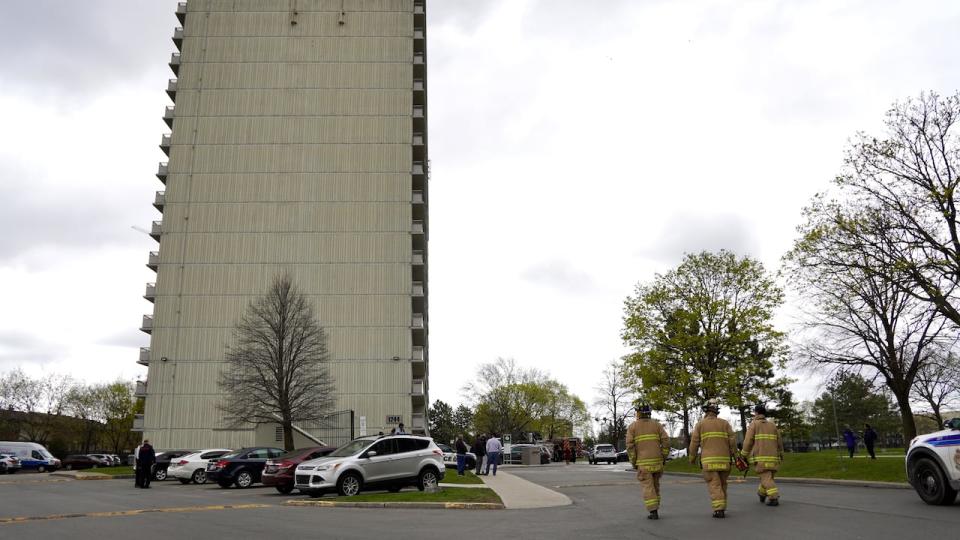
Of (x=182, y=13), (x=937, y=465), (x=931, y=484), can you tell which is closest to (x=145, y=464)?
(x=931, y=484)

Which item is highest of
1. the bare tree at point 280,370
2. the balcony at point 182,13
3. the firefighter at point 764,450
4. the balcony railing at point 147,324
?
the balcony at point 182,13

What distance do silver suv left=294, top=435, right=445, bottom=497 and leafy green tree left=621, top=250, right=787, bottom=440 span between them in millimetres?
21613

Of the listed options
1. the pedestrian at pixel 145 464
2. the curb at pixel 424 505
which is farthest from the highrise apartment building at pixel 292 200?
the curb at pixel 424 505

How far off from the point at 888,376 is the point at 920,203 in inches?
318

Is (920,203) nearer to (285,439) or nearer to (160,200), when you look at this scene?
(285,439)

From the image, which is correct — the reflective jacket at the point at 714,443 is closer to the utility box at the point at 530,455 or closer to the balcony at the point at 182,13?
the utility box at the point at 530,455

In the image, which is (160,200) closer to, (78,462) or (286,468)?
(78,462)

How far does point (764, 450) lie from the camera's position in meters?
12.0

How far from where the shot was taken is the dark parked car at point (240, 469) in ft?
80.6

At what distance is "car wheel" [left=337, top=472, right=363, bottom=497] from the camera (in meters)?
17.5

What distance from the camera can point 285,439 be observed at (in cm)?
3662

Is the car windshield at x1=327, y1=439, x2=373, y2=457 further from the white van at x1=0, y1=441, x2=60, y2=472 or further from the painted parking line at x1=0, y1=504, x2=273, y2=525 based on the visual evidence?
the white van at x1=0, y1=441, x2=60, y2=472

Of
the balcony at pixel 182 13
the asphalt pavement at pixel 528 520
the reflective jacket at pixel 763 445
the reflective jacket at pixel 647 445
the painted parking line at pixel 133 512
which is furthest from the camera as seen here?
the balcony at pixel 182 13

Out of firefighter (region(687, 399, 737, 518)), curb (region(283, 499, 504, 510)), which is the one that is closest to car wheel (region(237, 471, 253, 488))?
curb (region(283, 499, 504, 510))
